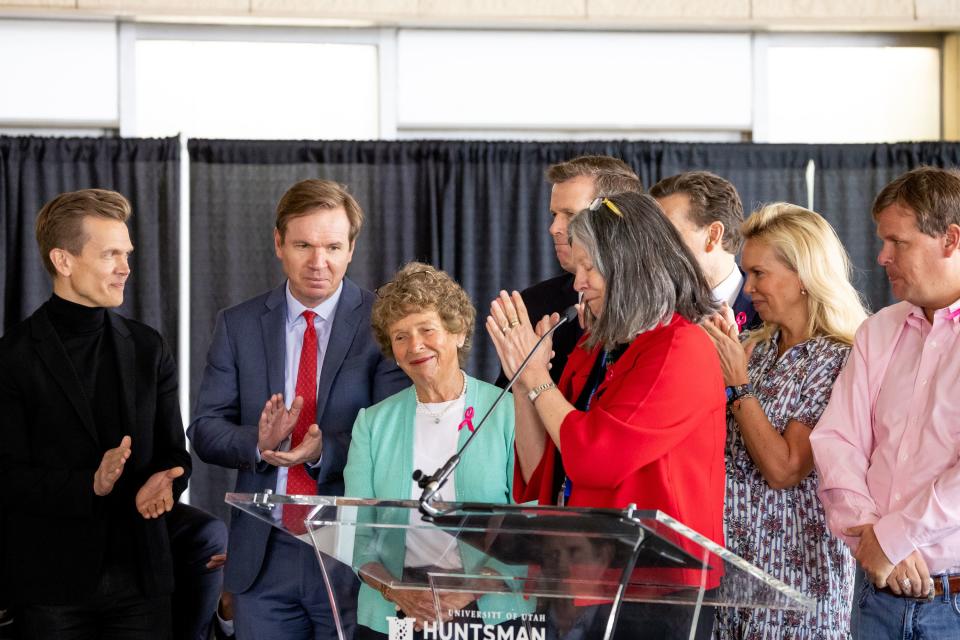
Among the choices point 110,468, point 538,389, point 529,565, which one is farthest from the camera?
point 110,468

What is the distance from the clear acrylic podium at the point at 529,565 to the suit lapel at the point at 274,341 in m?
1.24

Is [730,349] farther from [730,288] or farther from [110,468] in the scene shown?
[110,468]

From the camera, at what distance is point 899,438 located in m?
2.48

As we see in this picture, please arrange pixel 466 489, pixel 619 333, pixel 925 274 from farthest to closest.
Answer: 1. pixel 466 489
2. pixel 925 274
3. pixel 619 333

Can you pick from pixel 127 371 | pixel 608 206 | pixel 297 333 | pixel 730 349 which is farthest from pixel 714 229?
pixel 127 371

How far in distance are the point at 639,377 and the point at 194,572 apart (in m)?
1.96

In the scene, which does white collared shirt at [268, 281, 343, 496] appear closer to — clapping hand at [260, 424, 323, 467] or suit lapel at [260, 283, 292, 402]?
suit lapel at [260, 283, 292, 402]

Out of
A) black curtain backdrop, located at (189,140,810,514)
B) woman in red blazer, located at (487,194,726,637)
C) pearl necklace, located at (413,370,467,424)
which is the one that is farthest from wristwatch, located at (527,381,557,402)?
black curtain backdrop, located at (189,140,810,514)

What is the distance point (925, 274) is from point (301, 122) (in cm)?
356

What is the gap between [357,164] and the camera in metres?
5.25

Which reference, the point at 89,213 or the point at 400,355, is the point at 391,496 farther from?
the point at 89,213

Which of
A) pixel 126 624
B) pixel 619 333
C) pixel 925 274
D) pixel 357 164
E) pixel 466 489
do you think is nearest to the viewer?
pixel 619 333

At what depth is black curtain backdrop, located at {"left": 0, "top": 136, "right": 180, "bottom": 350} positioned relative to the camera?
5.10 meters

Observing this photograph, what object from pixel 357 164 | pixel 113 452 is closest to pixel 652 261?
pixel 113 452
